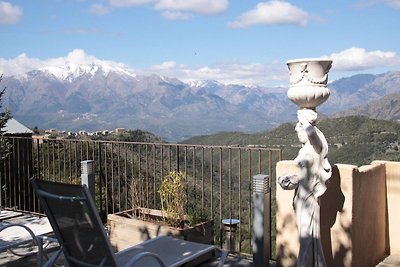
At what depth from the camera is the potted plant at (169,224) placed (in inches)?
190

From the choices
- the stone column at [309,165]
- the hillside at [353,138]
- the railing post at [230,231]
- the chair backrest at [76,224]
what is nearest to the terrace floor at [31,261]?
the railing post at [230,231]

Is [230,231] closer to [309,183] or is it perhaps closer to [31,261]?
[309,183]

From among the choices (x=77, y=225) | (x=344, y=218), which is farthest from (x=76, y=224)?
(x=344, y=218)

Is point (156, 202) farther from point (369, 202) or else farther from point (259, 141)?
point (259, 141)

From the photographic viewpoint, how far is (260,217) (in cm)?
425

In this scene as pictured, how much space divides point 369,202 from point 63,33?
127496 mm

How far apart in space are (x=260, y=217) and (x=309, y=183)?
807 mm

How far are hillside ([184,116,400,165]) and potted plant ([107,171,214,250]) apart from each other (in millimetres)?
16961

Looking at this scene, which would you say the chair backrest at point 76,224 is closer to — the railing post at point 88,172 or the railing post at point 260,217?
the railing post at point 260,217

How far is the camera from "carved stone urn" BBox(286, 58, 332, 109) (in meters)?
3.62

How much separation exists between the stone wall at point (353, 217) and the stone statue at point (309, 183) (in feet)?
1.54

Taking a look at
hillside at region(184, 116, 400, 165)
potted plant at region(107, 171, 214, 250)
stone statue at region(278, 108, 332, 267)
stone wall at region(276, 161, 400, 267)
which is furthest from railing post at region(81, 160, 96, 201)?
hillside at region(184, 116, 400, 165)

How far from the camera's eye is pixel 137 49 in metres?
105

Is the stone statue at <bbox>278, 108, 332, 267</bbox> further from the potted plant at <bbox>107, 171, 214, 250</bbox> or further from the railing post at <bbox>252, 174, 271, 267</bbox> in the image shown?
the potted plant at <bbox>107, 171, 214, 250</bbox>
